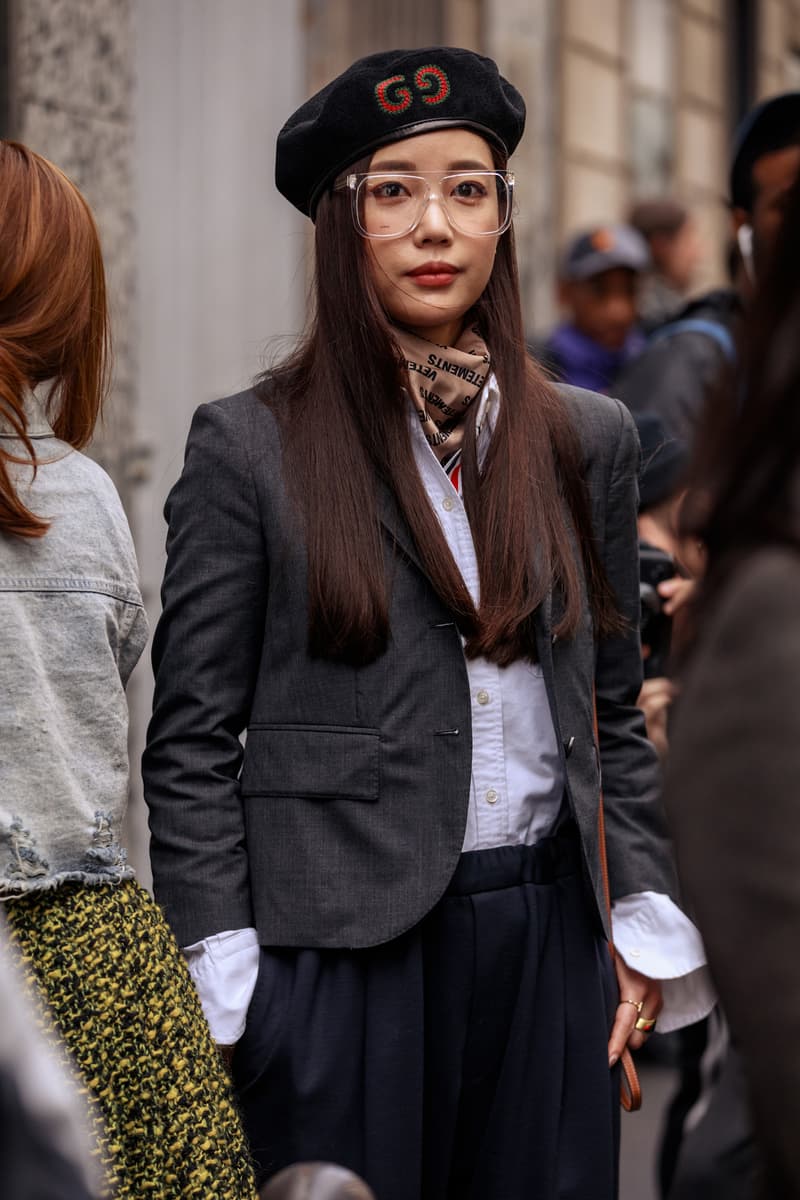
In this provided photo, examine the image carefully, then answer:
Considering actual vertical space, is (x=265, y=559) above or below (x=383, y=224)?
below

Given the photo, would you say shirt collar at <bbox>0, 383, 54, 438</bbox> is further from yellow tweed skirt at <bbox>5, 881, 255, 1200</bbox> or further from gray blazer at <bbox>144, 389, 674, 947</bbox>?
yellow tweed skirt at <bbox>5, 881, 255, 1200</bbox>

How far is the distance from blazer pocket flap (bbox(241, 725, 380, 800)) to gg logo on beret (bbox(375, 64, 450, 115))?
0.95m

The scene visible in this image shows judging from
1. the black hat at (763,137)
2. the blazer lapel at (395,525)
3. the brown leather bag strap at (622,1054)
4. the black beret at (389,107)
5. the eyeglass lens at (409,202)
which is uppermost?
the black beret at (389,107)

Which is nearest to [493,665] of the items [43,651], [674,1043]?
[43,651]

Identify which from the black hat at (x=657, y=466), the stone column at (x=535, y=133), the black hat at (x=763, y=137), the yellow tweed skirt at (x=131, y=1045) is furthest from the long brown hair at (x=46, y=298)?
the stone column at (x=535, y=133)

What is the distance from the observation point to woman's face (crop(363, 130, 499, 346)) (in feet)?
8.94

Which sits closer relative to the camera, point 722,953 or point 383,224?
point 722,953

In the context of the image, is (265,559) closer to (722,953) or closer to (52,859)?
(52,859)

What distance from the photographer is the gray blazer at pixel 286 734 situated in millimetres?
2559

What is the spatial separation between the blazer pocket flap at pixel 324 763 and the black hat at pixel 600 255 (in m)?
4.52

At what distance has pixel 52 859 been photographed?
2.35 m

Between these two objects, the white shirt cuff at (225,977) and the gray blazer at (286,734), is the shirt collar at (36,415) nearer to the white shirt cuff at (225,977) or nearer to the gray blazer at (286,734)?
the gray blazer at (286,734)

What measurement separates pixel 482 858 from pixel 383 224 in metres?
0.97

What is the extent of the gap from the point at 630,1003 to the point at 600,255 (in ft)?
14.7
